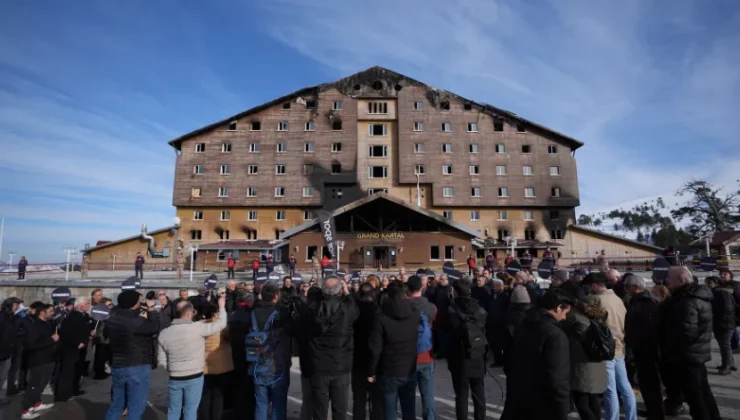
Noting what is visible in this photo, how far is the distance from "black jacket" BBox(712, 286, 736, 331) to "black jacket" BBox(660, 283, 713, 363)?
400 centimetres

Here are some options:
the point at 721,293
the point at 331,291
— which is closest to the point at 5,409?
the point at 331,291

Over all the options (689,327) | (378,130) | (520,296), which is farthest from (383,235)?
(689,327)

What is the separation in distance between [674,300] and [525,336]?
2489 millimetres

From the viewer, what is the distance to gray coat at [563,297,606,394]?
4.14m

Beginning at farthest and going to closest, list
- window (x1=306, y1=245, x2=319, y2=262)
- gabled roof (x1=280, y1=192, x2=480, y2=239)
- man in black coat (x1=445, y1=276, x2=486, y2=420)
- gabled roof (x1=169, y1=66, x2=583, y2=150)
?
gabled roof (x1=169, y1=66, x2=583, y2=150), window (x1=306, y1=245, x2=319, y2=262), gabled roof (x1=280, y1=192, x2=480, y2=239), man in black coat (x1=445, y1=276, x2=486, y2=420)

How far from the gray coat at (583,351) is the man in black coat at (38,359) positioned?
806cm

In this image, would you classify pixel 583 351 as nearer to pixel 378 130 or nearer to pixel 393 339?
pixel 393 339

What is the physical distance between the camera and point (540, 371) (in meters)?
3.48

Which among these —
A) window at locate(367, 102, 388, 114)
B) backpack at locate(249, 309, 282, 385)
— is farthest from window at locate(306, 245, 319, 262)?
backpack at locate(249, 309, 282, 385)

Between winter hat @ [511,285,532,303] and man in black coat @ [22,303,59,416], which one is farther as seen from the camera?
man in black coat @ [22,303,59,416]

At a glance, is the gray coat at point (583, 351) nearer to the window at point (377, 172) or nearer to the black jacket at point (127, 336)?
the black jacket at point (127, 336)

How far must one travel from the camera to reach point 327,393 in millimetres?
4629

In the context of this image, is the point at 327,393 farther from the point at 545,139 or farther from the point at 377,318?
the point at 545,139

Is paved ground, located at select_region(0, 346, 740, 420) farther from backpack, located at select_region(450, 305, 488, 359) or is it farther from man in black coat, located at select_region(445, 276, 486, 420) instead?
backpack, located at select_region(450, 305, 488, 359)
